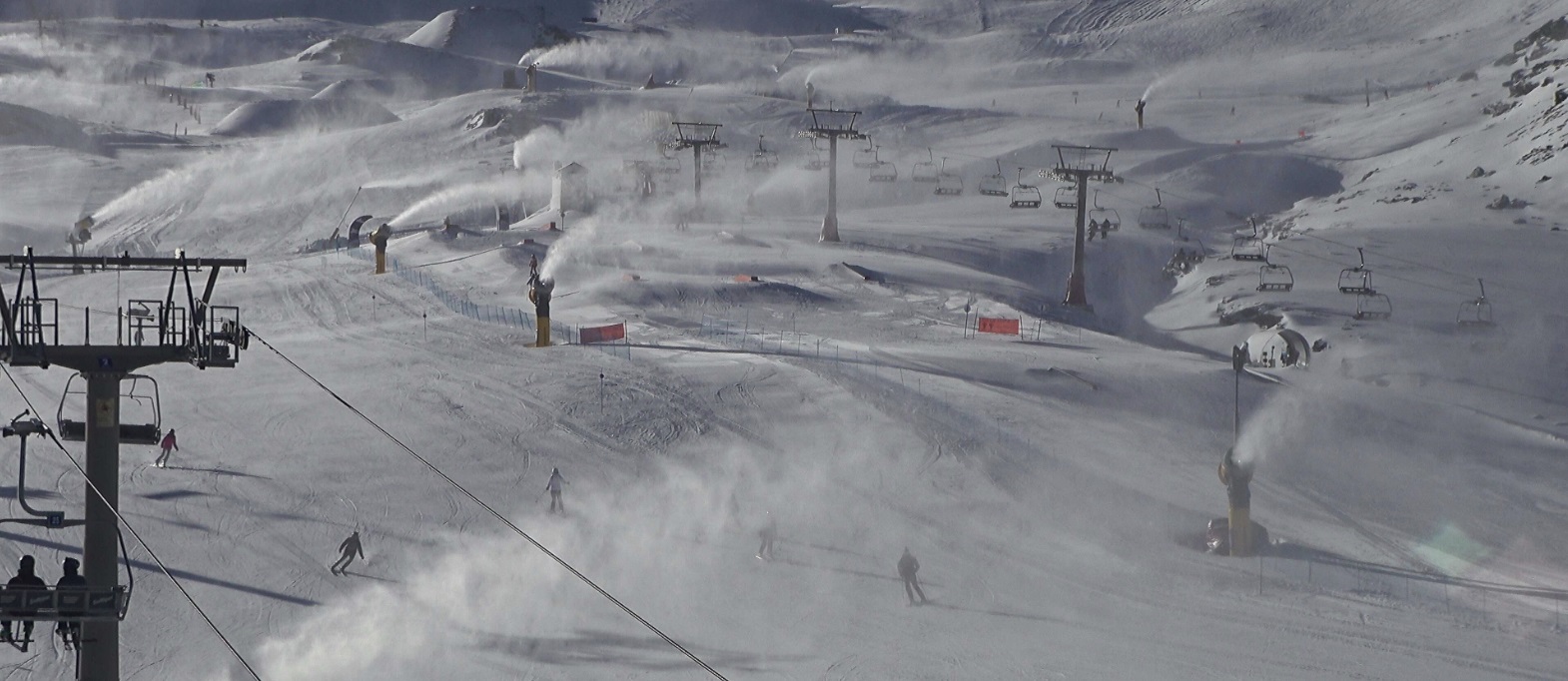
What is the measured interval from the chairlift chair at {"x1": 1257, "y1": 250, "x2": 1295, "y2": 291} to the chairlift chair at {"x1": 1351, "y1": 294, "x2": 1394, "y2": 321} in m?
1.88

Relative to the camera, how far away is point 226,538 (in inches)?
749

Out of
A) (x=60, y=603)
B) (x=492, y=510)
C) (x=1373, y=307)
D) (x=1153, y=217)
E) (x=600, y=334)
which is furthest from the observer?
(x=1153, y=217)

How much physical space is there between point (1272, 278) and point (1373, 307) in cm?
425

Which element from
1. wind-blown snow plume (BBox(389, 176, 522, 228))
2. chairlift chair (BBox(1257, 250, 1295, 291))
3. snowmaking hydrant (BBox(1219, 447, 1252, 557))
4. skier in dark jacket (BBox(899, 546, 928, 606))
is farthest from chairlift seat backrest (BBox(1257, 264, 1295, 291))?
wind-blown snow plume (BBox(389, 176, 522, 228))

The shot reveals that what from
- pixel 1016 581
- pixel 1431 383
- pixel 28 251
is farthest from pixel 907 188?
pixel 28 251

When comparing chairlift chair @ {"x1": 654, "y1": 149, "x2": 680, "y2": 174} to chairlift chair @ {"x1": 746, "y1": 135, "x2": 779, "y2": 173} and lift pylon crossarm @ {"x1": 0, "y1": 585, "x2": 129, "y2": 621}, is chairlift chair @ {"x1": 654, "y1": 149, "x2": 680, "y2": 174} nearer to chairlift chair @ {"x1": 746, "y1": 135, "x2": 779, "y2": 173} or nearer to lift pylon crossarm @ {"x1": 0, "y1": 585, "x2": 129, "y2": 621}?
chairlift chair @ {"x1": 746, "y1": 135, "x2": 779, "y2": 173}

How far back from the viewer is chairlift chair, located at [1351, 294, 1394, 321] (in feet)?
120

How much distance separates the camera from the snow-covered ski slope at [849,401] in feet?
57.0

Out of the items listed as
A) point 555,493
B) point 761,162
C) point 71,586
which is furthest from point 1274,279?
point 71,586

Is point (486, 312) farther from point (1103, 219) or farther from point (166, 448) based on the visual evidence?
point (1103, 219)

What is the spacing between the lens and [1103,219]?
183 feet

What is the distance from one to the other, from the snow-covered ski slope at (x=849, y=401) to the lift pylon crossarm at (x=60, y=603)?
6597 mm

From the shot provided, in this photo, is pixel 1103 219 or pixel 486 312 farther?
pixel 1103 219

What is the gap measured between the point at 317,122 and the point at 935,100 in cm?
3228
